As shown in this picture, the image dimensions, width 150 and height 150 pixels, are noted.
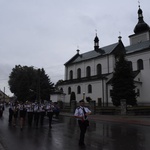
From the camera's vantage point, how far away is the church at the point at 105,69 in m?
44.1

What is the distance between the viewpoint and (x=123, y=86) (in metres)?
32.2

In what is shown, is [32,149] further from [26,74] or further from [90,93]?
[26,74]

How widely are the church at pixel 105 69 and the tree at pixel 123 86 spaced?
10754 millimetres

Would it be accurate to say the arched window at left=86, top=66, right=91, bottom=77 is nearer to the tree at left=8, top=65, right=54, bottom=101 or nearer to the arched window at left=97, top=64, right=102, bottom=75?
the arched window at left=97, top=64, right=102, bottom=75

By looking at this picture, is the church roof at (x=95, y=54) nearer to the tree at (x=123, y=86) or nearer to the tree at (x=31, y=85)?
the tree at (x=31, y=85)

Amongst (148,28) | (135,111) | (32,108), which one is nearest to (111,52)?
(148,28)

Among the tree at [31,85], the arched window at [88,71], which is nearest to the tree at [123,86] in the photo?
the arched window at [88,71]

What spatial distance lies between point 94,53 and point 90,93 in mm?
13588

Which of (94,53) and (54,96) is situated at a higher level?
(94,53)

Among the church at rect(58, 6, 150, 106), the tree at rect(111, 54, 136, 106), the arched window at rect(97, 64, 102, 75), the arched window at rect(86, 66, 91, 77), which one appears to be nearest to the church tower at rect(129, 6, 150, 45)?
the church at rect(58, 6, 150, 106)

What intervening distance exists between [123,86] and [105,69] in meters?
19.1

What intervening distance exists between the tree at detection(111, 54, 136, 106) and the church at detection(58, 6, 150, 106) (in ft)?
35.3

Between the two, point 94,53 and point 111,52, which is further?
point 94,53

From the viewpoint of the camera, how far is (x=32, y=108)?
1611cm
